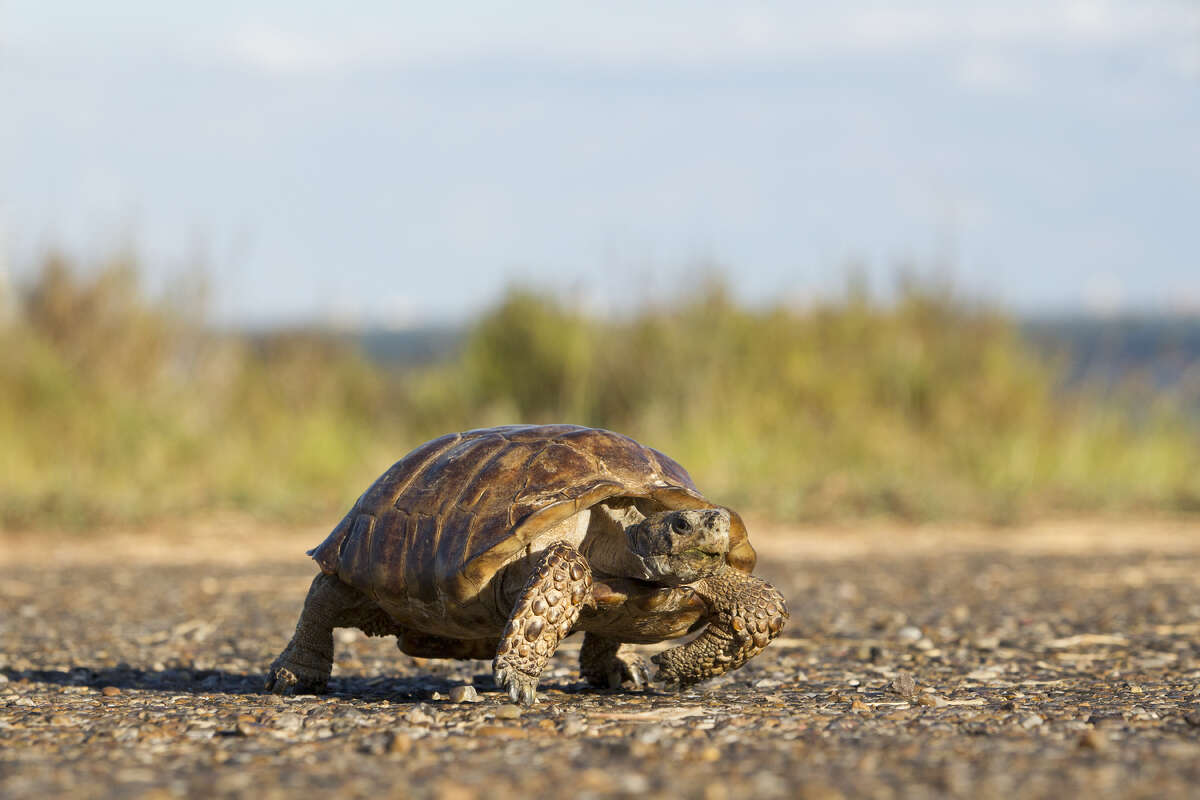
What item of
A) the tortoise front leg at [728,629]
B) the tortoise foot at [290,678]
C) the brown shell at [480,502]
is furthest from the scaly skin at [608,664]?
the tortoise foot at [290,678]

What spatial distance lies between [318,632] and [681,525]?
1351mm

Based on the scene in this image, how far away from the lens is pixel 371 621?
14.6 feet

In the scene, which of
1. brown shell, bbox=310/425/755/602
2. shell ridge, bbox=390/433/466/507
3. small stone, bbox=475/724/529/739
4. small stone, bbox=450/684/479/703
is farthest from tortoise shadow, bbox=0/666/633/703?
small stone, bbox=475/724/529/739

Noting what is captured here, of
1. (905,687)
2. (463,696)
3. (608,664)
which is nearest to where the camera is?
(463,696)

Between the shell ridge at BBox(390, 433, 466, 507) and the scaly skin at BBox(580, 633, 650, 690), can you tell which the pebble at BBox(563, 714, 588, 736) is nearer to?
the scaly skin at BBox(580, 633, 650, 690)

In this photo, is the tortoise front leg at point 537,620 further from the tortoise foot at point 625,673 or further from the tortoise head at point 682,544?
the tortoise foot at point 625,673

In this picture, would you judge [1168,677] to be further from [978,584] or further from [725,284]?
[725,284]

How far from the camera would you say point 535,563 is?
3908mm

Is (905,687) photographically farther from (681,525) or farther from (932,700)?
(681,525)

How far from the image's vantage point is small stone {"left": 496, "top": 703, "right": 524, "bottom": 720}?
3502 millimetres

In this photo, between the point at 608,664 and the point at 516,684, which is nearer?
the point at 516,684

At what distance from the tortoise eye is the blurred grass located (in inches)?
263

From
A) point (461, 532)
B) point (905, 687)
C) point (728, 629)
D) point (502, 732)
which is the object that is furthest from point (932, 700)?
point (461, 532)

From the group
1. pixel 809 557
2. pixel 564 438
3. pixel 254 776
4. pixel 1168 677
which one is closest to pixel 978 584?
pixel 809 557
